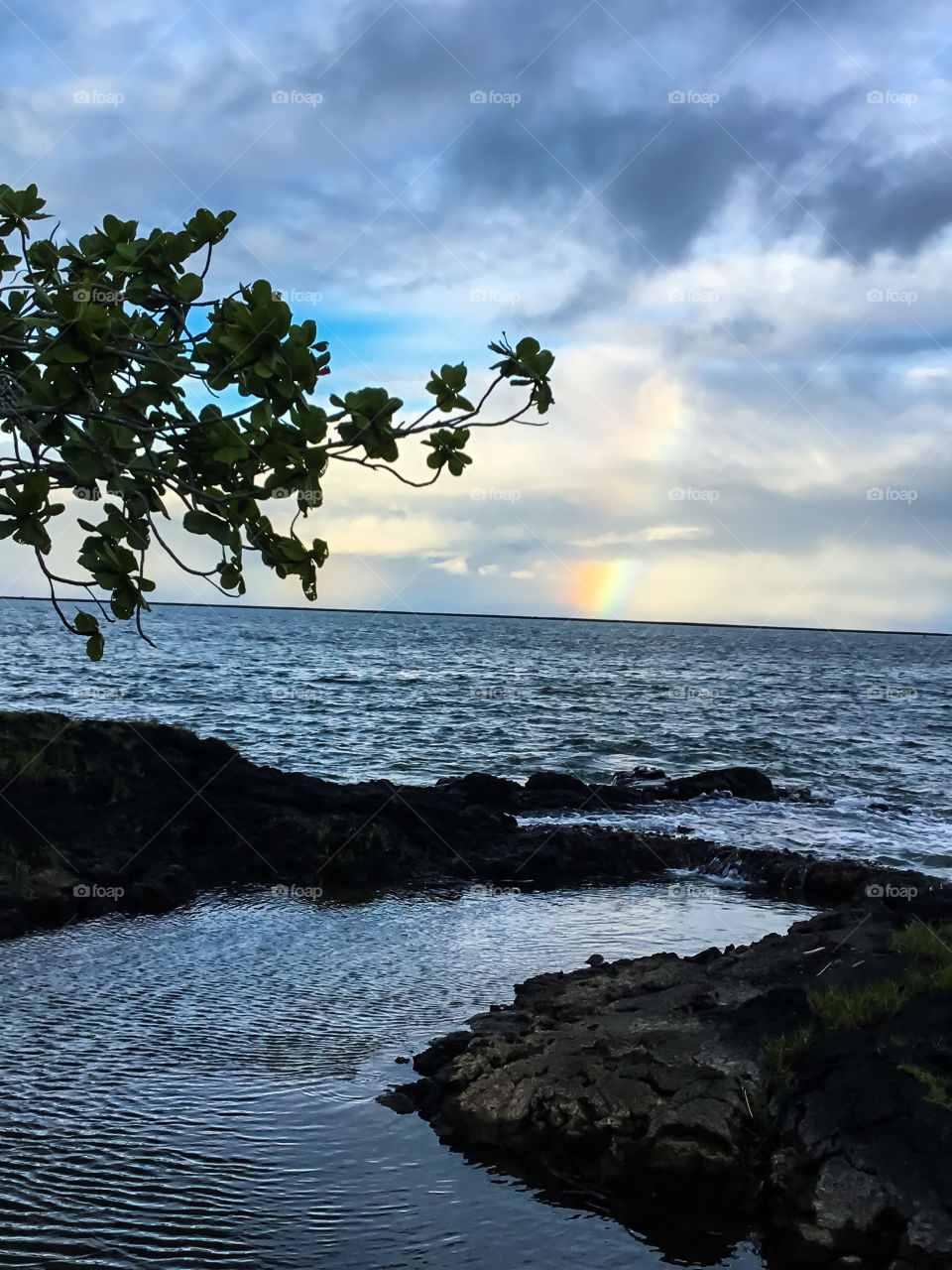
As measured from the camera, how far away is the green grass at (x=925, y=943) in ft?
37.7

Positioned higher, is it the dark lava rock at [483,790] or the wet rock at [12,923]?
the dark lava rock at [483,790]

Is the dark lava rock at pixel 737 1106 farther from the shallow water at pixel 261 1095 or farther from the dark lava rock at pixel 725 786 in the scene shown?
the dark lava rock at pixel 725 786

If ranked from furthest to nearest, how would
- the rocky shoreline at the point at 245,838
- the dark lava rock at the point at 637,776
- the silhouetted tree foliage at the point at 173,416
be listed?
the dark lava rock at the point at 637,776, the rocky shoreline at the point at 245,838, the silhouetted tree foliage at the point at 173,416

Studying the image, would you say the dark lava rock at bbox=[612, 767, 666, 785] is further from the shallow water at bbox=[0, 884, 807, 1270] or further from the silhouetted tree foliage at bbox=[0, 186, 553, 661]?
the silhouetted tree foliage at bbox=[0, 186, 553, 661]

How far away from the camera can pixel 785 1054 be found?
927 cm

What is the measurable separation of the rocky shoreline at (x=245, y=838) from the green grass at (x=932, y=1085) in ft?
29.3

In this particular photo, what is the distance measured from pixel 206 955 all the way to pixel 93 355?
36.4 feet

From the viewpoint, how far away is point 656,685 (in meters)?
82.6

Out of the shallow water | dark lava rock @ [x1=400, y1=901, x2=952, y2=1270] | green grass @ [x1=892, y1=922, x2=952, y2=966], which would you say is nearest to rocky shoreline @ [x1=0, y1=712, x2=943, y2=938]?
the shallow water

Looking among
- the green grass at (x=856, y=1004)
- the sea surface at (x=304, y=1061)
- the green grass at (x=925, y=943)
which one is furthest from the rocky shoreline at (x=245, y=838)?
the green grass at (x=856, y=1004)

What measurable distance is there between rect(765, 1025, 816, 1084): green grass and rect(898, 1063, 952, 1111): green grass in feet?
2.81

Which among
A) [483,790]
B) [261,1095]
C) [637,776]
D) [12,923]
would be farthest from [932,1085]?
[637,776]

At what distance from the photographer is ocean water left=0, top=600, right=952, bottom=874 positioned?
95.7 ft

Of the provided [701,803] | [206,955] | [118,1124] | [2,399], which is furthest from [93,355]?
[701,803]
